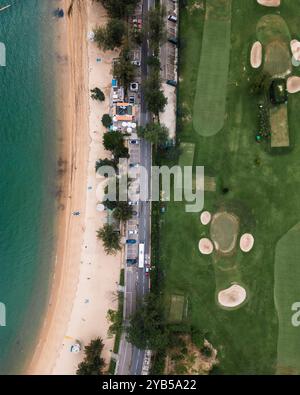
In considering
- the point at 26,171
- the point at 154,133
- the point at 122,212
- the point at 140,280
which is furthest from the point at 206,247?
the point at 26,171

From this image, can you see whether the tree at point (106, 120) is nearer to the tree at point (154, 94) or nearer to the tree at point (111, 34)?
the tree at point (154, 94)

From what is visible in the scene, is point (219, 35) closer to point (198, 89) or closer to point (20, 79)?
point (198, 89)

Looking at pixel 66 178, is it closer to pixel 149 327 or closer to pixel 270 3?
pixel 149 327

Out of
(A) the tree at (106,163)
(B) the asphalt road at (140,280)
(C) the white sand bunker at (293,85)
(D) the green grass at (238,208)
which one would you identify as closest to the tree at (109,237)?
(B) the asphalt road at (140,280)

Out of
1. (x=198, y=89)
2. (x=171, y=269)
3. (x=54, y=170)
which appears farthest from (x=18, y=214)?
(x=198, y=89)

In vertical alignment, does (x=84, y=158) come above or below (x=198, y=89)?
below

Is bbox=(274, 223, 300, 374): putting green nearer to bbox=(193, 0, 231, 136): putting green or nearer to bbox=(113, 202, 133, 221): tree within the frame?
Answer: bbox=(193, 0, 231, 136): putting green

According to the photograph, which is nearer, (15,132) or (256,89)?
(256,89)
